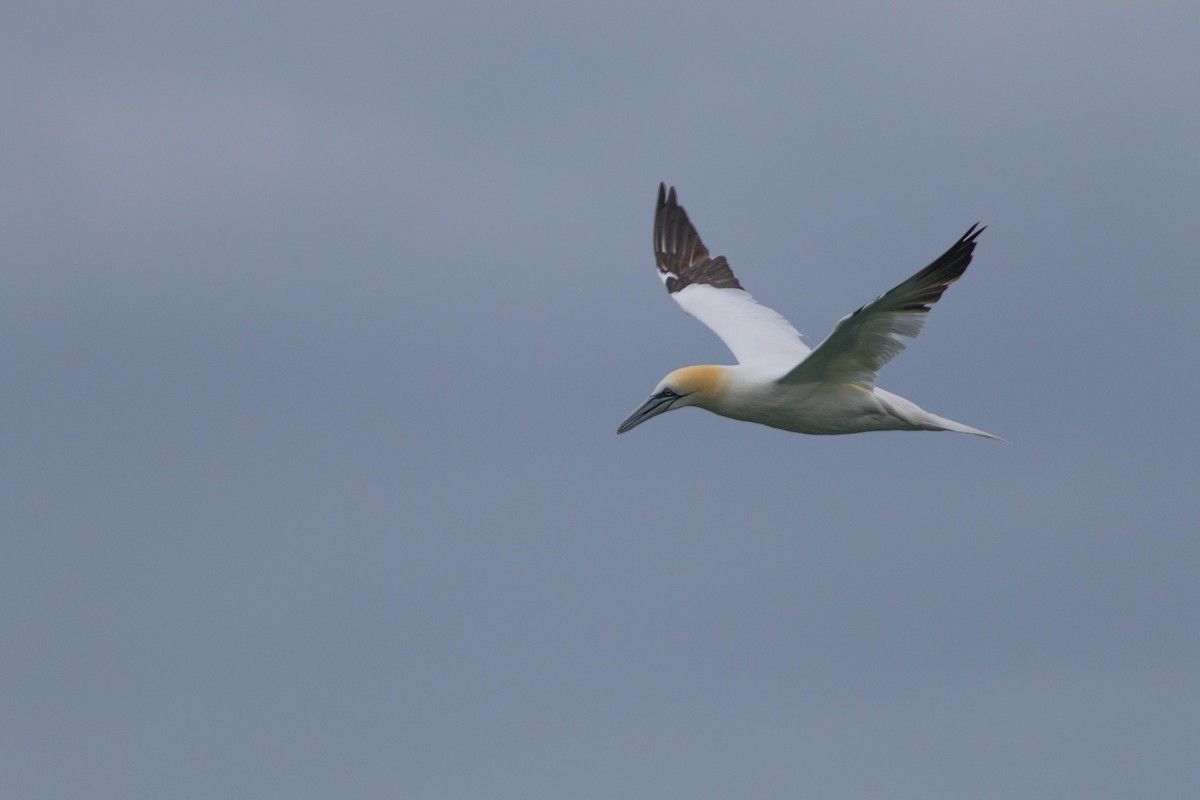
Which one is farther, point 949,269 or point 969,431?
point 969,431

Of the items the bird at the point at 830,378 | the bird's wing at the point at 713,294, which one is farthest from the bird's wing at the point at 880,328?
the bird's wing at the point at 713,294

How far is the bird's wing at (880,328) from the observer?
13.5m

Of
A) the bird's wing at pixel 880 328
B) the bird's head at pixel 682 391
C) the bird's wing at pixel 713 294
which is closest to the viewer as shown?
the bird's wing at pixel 880 328

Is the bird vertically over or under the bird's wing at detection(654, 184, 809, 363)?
under

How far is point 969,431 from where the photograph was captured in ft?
50.5

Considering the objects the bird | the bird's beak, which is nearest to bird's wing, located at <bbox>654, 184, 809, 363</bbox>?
the bird

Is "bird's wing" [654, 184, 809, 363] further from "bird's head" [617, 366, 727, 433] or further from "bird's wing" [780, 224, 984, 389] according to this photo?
"bird's wing" [780, 224, 984, 389]

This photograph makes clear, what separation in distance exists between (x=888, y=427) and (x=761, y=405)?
122 centimetres

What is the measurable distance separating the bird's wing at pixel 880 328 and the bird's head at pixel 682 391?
0.72 m

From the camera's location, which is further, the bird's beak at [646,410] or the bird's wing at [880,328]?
the bird's beak at [646,410]

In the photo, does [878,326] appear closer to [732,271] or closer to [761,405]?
[761,405]

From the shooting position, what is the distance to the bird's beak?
50.6ft

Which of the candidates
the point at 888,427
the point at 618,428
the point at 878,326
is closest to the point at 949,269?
the point at 878,326

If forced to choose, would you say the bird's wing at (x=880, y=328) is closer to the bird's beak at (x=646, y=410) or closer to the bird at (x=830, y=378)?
the bird at (x=830, y=378)
